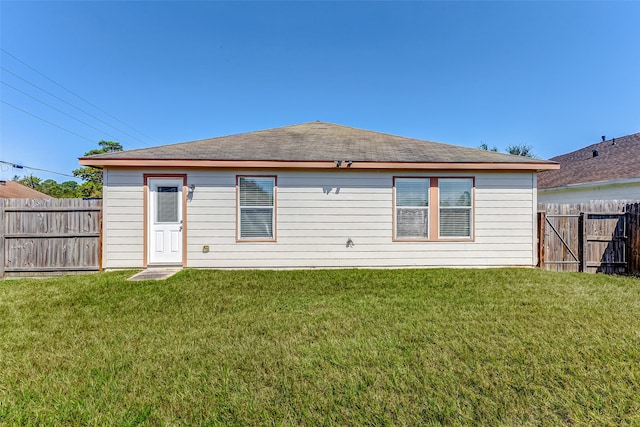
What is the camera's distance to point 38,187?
3481 centimetres

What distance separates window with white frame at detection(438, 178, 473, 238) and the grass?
2.16 metres

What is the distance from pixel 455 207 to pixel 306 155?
3794 millimetres

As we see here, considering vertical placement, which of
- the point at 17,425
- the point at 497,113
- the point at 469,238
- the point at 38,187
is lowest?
the point at 17,425

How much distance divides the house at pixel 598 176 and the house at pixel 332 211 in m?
4.39

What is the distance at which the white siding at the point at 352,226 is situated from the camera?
6.39 m

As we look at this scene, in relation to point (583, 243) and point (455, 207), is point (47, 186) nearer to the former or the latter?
point (455, 207)

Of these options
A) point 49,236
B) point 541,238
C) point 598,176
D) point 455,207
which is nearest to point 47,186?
point 49,236

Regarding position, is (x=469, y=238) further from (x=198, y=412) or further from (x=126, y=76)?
(x=126, y=76)

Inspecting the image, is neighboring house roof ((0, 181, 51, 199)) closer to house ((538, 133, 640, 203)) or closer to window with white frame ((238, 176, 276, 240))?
window with white frame ((238, 176, 276, 240))

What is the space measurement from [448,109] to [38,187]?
47354mm

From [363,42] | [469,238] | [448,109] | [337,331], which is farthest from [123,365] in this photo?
[448,109]

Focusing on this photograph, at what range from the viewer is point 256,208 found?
21.3ft

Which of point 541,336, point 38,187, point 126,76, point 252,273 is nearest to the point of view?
point 541,336

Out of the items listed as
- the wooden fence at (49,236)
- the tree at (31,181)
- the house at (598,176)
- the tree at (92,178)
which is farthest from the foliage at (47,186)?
the house at (598,176)
